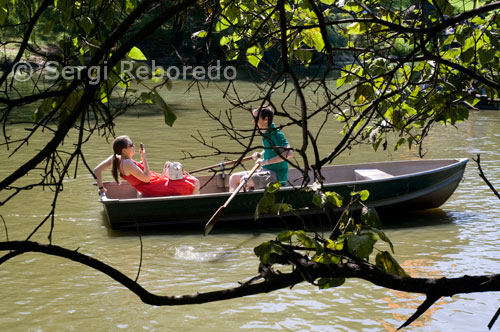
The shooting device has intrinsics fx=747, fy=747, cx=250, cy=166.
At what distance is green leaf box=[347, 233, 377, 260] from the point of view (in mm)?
2146

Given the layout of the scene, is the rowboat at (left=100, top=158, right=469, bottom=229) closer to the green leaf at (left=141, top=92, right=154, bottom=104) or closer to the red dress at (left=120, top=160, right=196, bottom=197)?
the red dress at (left=120, top=160, right=196, bottom=197)

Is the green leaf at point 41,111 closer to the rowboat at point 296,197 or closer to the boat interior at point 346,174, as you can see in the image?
the rowboat at point 296,197

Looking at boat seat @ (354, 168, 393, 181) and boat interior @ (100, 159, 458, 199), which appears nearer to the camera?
boat interior @ (100, 159, 458, 199)

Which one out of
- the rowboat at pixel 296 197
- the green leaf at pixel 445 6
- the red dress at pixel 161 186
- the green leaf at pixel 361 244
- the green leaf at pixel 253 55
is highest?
the green leaf at pixel 445 6

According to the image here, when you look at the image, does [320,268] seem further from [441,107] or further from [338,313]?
[338,313]

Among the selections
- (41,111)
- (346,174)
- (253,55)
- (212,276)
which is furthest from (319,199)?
(346,174)

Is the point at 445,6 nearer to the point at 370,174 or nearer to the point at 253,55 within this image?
the point at 253,55

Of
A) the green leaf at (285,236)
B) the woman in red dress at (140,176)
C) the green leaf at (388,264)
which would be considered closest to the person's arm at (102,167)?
the woman in red dress at (140,176)

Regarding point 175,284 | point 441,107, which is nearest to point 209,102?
point 175,284

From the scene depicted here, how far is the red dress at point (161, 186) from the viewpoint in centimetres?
875

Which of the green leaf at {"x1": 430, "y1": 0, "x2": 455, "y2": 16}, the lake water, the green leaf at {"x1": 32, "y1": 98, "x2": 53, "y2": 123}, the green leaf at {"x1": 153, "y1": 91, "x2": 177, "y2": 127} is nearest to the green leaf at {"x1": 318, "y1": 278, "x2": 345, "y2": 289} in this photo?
the green leaf at {"x1": 153, "y1": 91, "x2": 177, "y2": 127}

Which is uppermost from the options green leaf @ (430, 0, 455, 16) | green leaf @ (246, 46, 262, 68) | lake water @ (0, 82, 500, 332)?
green leaf @ (430, 0, 455, 16)

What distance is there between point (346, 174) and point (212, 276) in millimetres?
3597

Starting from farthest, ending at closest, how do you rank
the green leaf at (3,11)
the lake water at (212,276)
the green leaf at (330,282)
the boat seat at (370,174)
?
the boat seat at (370,174) → the lake water at (212,276) → the green leaf at (3,11) → the green leaf at (330,282)
